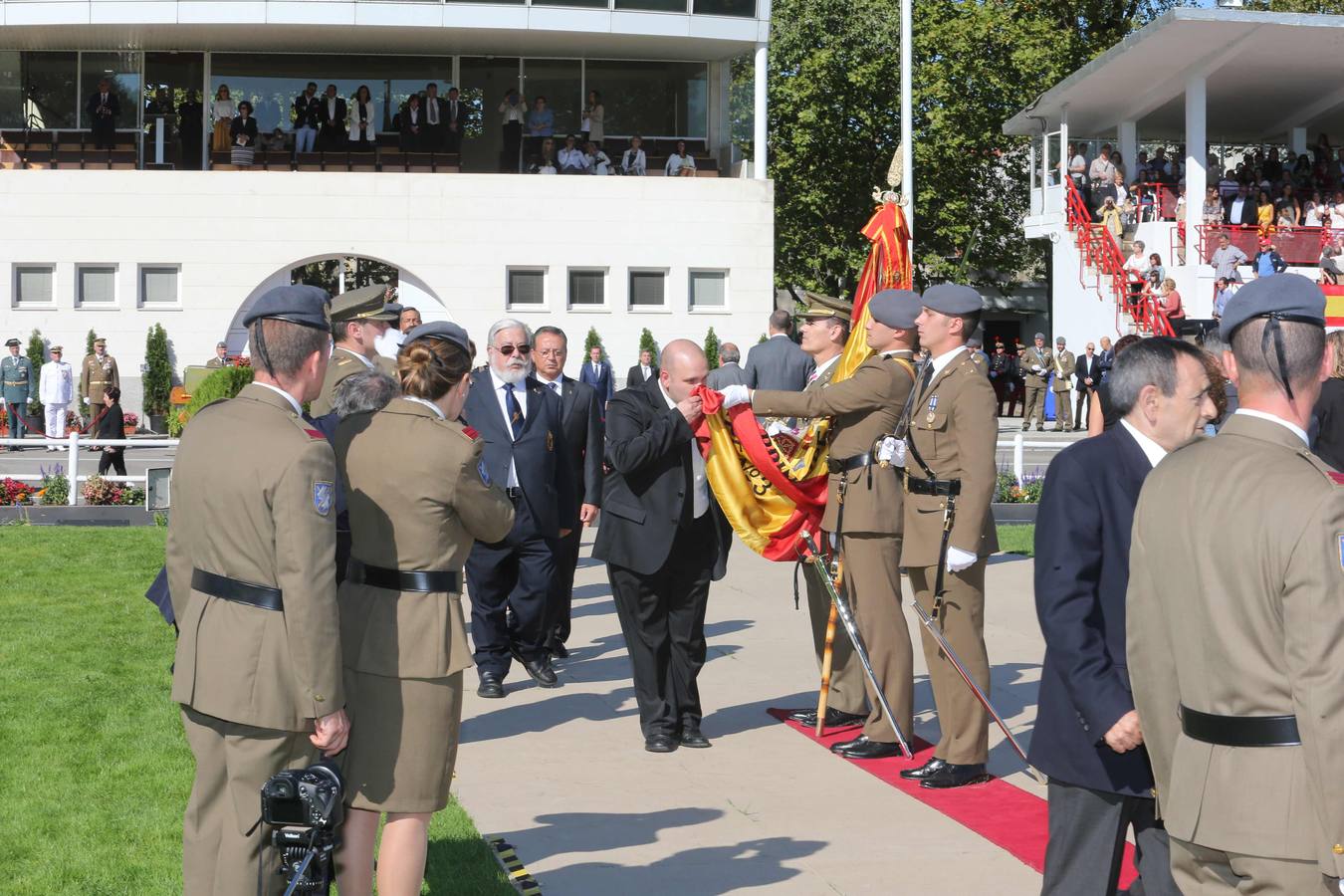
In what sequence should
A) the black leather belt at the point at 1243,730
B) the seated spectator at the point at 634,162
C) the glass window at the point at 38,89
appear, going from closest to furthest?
the black leather belt at the point at 1243,730
the seated spectator at the point at 634,162
the glass window at the point at 38,89

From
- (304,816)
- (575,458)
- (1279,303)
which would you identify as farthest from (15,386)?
(1279,303)

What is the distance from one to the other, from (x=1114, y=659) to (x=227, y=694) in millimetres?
2498

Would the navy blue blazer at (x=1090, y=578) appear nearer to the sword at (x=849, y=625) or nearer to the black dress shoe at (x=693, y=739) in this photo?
the sword at (x=849, y=625)

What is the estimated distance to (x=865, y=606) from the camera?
8117 millimetres

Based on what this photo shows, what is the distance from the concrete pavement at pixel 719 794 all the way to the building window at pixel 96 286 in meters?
26.4

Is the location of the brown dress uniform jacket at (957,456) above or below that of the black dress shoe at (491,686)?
above

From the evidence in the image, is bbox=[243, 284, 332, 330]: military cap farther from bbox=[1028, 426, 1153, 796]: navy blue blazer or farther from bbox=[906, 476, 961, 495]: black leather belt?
bbox=[906, 476, 961, 495]: black leather belt

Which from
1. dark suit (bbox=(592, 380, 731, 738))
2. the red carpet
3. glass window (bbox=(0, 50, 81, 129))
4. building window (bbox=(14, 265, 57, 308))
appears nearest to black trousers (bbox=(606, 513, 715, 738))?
dark suit (bbox=(592, 380, 731, 738))

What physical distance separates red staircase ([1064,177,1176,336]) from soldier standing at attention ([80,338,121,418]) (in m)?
20.3

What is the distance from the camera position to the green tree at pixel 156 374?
33.6 m

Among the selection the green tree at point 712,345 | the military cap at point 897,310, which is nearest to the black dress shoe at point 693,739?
the military cap at point 897,310

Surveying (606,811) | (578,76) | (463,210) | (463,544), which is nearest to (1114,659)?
(463,544)

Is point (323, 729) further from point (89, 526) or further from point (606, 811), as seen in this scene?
point (89, 526)

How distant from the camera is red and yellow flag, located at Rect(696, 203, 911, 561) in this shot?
878 cm
